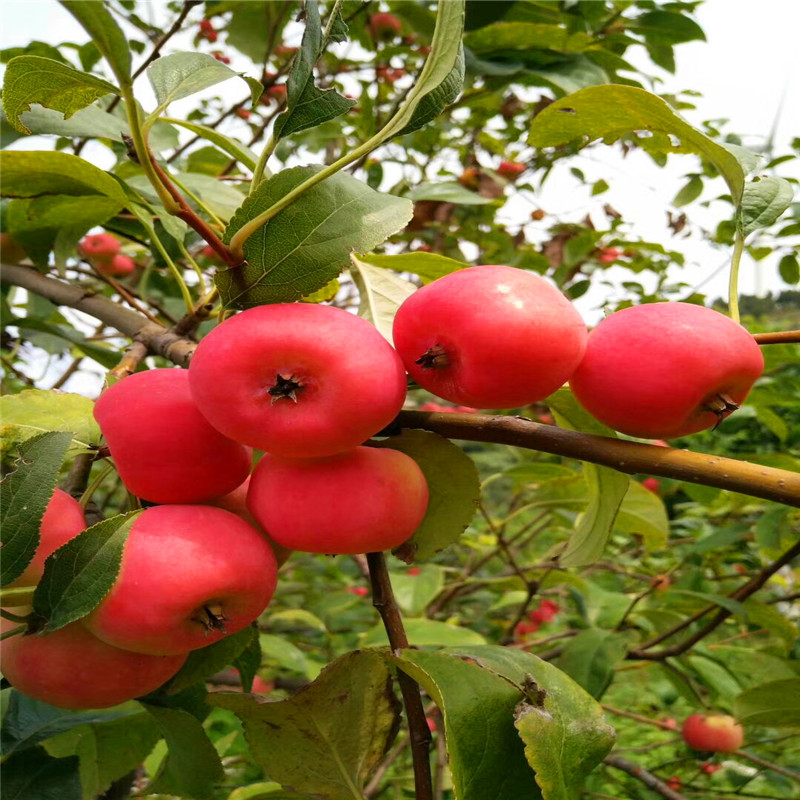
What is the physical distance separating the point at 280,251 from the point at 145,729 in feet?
1.90

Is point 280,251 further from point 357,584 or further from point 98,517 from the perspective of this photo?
point 357,584

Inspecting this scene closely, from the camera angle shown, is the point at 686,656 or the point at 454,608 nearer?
the point at 686,656

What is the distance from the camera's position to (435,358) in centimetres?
48

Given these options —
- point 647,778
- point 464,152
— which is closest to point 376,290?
point 647,778

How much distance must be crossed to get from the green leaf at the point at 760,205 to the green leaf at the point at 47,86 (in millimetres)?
496

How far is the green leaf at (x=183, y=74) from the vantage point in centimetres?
54

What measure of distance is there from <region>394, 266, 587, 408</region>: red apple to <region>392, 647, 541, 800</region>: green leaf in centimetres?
18

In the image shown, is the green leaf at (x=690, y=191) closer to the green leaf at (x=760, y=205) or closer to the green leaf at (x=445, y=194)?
the green leaf at (x=445, y=194)

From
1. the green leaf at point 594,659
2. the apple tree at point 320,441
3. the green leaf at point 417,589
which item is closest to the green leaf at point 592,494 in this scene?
the apple tree at point 320,441

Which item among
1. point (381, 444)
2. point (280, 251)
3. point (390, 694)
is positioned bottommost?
point (390, 694)

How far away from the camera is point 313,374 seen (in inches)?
17.5

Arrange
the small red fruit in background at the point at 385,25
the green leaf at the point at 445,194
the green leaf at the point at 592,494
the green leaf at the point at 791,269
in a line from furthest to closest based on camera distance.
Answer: the small red fruit in background at the point at 385,25, the green leaf at the point at 791,269, the green leaf at the point at 445,194, the green leaf at the point at 592,494

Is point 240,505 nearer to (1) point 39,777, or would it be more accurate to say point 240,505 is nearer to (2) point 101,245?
(1) point 39,777

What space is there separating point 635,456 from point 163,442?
30 centimetres
